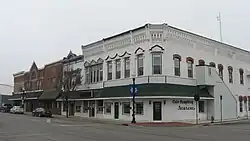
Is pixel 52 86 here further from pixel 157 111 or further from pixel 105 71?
pixel 157 111

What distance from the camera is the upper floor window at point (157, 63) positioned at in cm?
3469

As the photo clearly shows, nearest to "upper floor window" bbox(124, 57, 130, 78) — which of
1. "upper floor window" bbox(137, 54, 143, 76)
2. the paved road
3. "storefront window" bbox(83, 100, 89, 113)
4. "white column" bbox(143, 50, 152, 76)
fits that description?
"upper floor window" bbox(137, 54, 143, 76)

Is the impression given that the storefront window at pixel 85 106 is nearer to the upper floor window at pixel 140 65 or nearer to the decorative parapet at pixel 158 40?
the decorative parapet at pixel 158 40

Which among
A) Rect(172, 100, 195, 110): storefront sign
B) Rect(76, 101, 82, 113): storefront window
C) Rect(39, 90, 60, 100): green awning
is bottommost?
Rect(76, 101, 82, 113): storefront window

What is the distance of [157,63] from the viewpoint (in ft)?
114

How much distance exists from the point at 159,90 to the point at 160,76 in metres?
1.83

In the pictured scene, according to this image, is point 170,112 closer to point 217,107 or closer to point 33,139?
point 217,107

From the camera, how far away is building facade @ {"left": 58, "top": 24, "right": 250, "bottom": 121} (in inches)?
1340

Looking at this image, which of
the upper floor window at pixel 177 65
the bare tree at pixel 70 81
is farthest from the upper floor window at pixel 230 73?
the bare tree at pixel 70 81

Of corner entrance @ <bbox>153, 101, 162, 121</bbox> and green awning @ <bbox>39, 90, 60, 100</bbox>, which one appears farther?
green awning @ <bbox>39, 90, 60, 100</bbox>

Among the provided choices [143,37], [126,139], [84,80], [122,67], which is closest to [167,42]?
[143,37]

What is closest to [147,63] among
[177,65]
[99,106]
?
[177,65]

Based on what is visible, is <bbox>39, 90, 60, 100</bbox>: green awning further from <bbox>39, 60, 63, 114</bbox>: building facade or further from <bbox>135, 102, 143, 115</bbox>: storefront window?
<bbox>135, 102, 143, 115</bbox>: storefront window

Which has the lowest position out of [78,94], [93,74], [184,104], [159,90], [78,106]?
[78,106]
